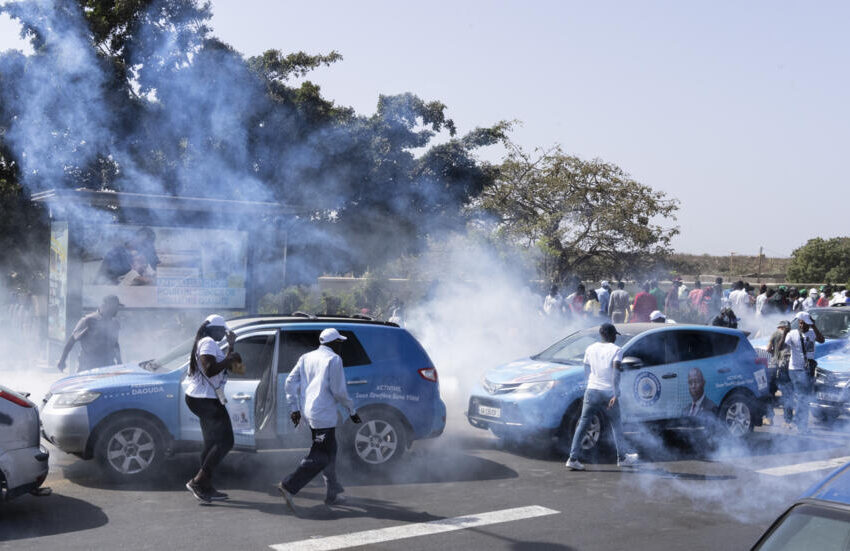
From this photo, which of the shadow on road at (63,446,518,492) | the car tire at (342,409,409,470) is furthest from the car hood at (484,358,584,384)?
the car tire at (342,409,409,470)

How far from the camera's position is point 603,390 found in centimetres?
902

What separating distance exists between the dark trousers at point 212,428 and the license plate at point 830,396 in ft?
29.4

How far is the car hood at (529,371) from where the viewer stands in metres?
9.84

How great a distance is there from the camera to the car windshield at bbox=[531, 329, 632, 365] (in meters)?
10.5

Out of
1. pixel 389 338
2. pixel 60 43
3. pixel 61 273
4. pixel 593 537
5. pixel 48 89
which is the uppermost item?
pixel 60 43

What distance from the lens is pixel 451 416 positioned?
12.7 metres

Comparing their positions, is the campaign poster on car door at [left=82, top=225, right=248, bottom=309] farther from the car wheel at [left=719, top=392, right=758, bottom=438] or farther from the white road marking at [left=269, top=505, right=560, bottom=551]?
the white road marking at [left=269, top=505, right=560, bottom=551]

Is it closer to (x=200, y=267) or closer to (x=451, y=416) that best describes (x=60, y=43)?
(x=200, y=267)

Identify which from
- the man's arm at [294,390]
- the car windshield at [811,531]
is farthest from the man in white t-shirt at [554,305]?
the car windshield at [811,531]

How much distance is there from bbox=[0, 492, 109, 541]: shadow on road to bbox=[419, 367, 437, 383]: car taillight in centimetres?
346

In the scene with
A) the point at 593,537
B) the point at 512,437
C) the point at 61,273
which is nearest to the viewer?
the point at 593,537

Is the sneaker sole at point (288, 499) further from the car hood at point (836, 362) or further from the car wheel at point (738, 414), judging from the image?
the car hood at point (836, 362)

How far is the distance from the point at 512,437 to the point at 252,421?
10.7ft

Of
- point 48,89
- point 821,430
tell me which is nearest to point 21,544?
point 821,430
